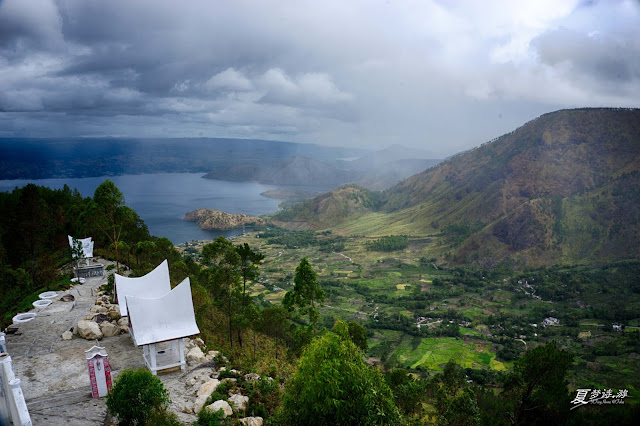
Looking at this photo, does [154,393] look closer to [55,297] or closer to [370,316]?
[55,297]

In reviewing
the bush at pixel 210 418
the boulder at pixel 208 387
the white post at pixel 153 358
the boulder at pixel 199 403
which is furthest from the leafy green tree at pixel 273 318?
the bush at pixel 210 418

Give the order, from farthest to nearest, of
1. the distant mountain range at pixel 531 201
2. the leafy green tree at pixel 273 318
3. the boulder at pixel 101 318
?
the distant mountain range at pixel 531 201 → the leafy green tree at pixel 273 318 → the boulder at pixel 101 318

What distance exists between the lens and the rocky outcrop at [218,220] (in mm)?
165125

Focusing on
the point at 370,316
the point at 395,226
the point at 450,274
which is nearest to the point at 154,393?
the point at 370,316

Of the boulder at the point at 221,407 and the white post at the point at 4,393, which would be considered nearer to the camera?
the white post at the point at 4,393

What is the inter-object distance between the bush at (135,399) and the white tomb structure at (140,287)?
1143 cm

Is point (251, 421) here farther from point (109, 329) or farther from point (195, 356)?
point (109, 329)

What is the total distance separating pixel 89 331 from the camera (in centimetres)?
2142

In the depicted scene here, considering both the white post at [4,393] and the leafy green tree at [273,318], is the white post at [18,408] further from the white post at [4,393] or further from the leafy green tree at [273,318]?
the leafy green tree at [273,318]

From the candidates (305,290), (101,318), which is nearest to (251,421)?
(305,290)

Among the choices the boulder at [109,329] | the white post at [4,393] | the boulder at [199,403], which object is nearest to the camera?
the white post at [4,393]

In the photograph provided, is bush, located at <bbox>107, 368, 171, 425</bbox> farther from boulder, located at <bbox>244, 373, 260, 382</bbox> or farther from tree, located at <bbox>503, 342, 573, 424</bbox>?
tree, located at <bbox>503, 342, 573, 424</bbox>

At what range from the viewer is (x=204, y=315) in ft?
100

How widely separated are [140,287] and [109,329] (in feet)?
9.29
